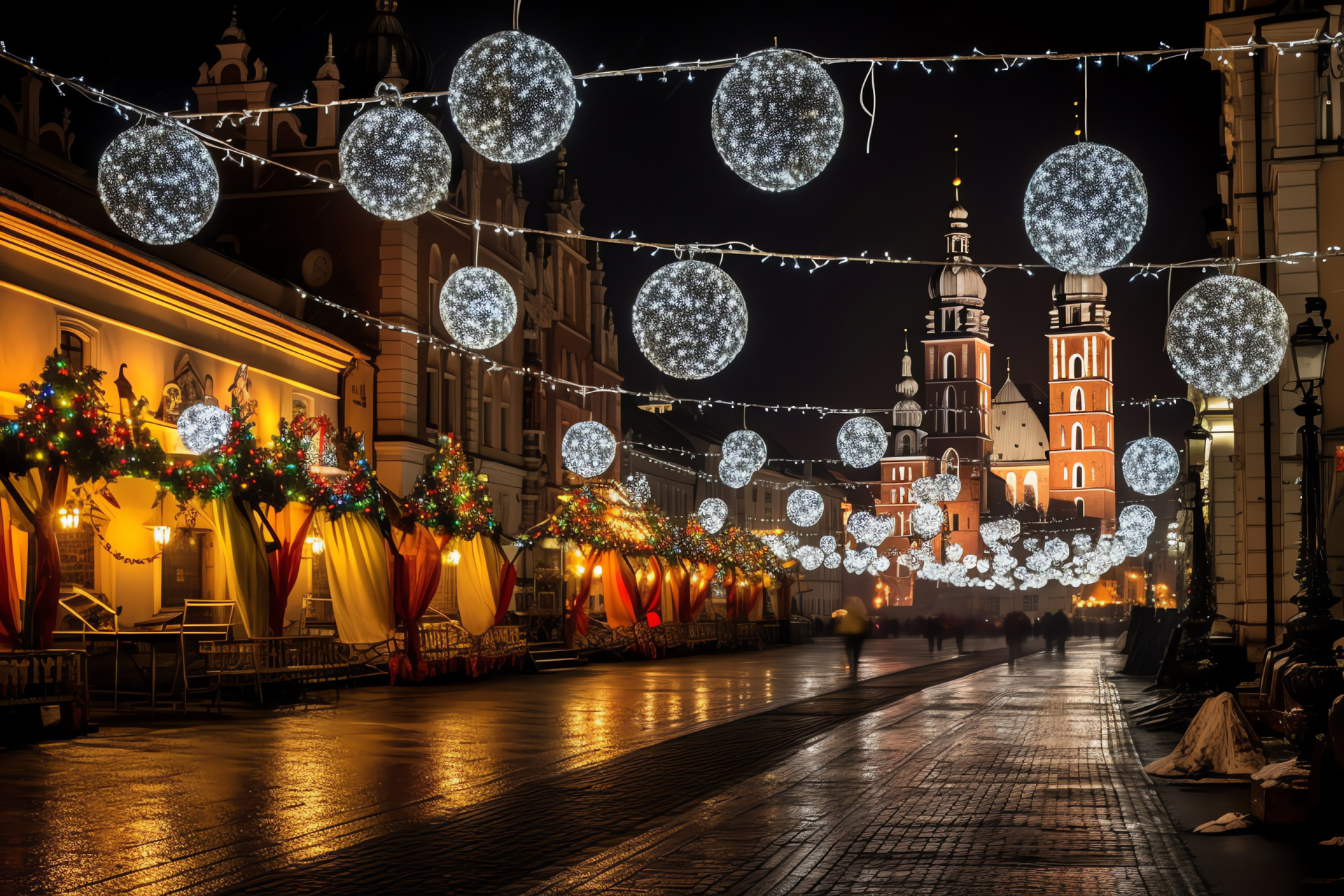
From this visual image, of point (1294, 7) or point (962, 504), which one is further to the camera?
point (962, 504)

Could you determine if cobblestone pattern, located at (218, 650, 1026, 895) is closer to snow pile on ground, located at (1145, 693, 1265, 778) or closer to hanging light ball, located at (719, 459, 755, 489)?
snow pile on ground, located at (1145, 693, 1265, 778)

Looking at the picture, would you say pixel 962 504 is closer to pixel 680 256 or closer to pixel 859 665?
pixel 859 665

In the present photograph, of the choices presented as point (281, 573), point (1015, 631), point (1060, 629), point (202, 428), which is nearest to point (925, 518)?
point (1060, 629)

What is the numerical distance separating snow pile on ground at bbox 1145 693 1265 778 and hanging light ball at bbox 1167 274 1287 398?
374 centimetres

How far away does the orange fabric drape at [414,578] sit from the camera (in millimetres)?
24172

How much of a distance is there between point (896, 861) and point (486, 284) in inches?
477

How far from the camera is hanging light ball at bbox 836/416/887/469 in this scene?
34.6 meters

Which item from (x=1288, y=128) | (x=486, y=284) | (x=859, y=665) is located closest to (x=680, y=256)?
(x=486, y=284)

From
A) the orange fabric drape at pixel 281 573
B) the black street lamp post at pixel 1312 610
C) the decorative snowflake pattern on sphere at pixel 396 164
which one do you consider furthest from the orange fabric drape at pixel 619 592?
the decorative snowflake pattern on sphere at pixel 396 164

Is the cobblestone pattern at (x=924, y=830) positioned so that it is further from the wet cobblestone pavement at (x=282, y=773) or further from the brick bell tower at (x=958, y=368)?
the brick bell tower at (x=958, y=368)

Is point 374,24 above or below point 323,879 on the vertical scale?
above

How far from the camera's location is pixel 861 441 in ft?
115

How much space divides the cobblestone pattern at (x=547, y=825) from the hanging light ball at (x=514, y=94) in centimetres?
489

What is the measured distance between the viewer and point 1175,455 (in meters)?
28.7
